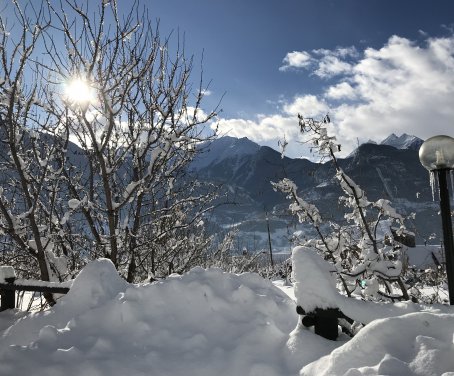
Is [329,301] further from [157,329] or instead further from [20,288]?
[20,288]

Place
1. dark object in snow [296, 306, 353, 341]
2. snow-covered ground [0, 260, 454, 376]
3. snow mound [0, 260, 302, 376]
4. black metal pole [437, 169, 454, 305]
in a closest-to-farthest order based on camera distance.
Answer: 1. snow-covered ground [0, 260, 454, 376]
2. snow mound [0, 260, 302, 376]
3. dark object in snow [296, 306, 353, 341]
4. black metal pole [437, 169, 454, 305]

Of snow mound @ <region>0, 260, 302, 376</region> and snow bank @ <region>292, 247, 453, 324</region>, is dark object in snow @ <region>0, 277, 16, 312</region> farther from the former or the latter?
snow bank @ <region>292, 247, 453, 324</region>

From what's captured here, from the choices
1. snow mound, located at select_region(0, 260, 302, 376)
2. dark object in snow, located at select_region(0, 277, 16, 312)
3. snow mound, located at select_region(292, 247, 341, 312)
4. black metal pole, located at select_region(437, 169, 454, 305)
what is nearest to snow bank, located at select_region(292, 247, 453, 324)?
snow mound, located at select_region(292, 247, 341, 312)

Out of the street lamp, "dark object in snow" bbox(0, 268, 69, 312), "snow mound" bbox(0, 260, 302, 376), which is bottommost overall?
"snow mound" bbox(0, 260, 302, 376)

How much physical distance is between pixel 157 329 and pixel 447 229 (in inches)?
129

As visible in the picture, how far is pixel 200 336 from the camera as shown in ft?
11.8

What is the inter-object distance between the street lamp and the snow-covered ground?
0.90 meters

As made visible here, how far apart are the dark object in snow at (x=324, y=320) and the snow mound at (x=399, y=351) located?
59 centimetres

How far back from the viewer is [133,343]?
11.4ft

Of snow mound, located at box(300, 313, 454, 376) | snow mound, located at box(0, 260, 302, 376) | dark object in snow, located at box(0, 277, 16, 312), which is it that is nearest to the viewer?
snow mound, located at box(300, 313, 454, 376)

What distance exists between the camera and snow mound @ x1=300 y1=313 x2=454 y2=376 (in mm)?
2311

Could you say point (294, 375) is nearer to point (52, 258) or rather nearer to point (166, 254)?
point (52, 258)

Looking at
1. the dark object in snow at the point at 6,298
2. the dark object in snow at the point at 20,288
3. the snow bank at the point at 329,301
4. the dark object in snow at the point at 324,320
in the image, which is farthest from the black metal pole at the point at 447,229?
the dark object in snow at the point at 6,298

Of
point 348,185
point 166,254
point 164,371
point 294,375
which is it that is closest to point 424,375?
point 294,375
